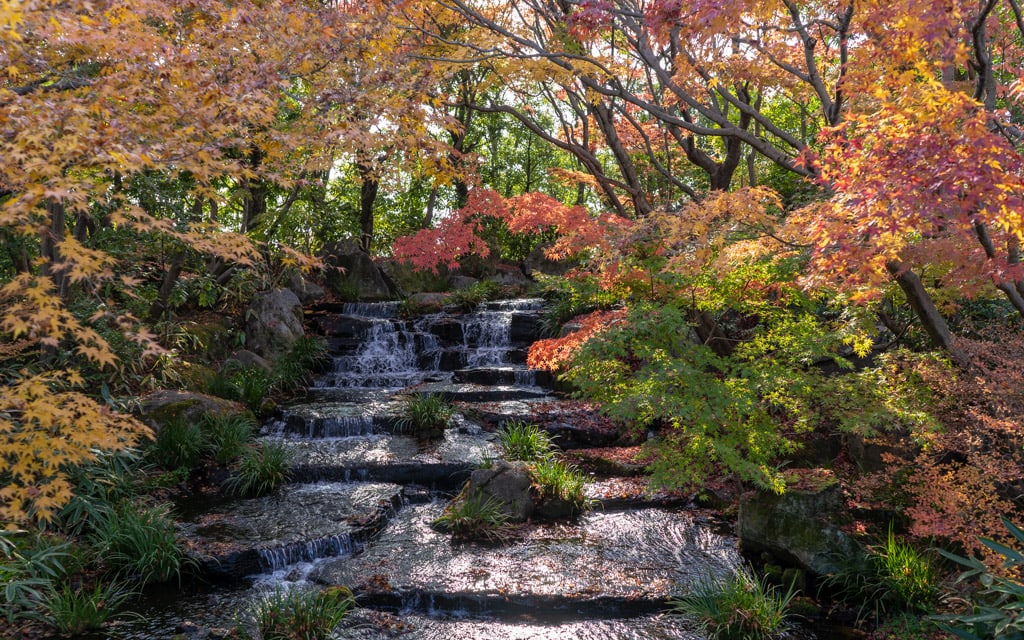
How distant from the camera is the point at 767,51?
7.27 m

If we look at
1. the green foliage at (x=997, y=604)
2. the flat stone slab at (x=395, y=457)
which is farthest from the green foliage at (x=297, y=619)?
the green foliage at (x=997, y=604)

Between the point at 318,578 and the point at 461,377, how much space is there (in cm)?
698

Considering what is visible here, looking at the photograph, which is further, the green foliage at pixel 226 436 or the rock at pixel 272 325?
the rock at pixel 272 325

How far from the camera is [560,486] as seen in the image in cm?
745

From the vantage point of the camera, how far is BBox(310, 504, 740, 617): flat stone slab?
17.9 ft

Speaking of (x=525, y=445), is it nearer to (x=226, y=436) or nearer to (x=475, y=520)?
(x=475, y=520)

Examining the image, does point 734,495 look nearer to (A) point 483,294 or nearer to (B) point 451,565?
(B) point 451,565

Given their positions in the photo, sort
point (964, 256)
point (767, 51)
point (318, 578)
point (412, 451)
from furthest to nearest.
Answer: point (412, 451)
point (767, 51)
point (318, 578)
point (964, 256)

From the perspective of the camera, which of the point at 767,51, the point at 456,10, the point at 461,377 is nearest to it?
the point at 767,51

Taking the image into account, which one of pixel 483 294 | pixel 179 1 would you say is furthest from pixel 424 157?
pixel 483 294

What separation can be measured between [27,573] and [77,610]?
66 centimetres

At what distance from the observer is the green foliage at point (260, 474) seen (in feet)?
25.8

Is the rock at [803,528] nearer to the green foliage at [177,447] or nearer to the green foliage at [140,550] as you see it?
the green foliage at [140,550]

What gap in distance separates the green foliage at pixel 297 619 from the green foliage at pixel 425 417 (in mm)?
4768
